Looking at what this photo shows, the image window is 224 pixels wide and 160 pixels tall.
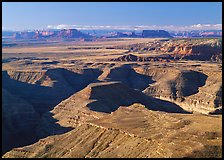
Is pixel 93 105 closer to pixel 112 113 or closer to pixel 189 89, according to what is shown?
pixel 112 113

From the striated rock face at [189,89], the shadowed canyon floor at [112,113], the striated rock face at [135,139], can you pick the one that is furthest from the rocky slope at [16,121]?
the striated rock face at [189,89]

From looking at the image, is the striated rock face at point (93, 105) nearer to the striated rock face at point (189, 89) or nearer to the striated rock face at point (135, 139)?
→ the striated rock face at point (189, 89)

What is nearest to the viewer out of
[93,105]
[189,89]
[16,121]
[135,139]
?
[135,139]

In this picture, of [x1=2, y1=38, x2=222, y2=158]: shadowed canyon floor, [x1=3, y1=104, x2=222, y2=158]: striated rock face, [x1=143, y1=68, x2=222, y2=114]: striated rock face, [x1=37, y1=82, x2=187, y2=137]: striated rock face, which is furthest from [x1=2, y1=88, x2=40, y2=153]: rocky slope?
[x1=143, y1=68, x2=222, y2=114]: striated rock face

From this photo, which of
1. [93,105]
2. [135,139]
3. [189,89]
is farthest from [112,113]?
[189,89]

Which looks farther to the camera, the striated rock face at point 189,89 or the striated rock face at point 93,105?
the striated rock face at point 189,89

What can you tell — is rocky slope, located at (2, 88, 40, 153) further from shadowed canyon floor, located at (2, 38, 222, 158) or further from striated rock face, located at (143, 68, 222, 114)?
striated rock face, located at (143, 68, 222, 114)
